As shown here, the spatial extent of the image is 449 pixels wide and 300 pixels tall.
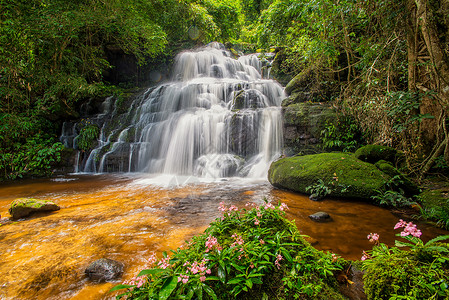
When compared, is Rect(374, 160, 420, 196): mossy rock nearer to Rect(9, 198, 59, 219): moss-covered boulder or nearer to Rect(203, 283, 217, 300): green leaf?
Rect(203, 283, 217, 300): green leaf

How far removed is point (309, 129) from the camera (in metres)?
7.26

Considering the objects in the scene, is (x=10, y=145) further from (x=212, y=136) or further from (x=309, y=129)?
(x=309, y=129)

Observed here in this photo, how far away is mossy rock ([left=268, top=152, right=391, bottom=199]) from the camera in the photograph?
4.28m

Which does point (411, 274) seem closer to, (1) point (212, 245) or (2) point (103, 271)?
(1) point (212, 245)

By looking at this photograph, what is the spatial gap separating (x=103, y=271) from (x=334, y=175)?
4.65m

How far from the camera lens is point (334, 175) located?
465 centimetres

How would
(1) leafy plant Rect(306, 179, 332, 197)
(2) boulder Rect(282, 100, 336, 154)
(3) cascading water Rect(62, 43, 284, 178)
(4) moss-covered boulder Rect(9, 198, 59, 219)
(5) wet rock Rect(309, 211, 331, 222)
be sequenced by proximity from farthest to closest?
(3) cascading water Rect(62, 43, 284, 178), (2) boulder Rect(282, 100, 336, 154), (1) leafy plant Rect(306, 179, 332, 197), (4) moss-covered boulder Rect(9, 198, 59, 219), (5) wet rock Rect(309, 211, 331, 222)

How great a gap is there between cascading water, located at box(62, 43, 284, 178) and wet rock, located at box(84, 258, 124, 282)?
225 inches

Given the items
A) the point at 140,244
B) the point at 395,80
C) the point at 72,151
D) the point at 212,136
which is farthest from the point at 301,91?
the point at 72,151

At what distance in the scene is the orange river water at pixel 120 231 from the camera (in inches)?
83.7

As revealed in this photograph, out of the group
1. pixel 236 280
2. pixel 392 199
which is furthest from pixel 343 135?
pixel 236 280

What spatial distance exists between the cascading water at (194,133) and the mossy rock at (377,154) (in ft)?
10.3

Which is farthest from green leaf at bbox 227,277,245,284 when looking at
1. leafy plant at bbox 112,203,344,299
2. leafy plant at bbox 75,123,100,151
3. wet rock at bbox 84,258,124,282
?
leafy plant at bbox 75,123,100,151

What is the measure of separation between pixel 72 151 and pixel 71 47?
6447 mm
